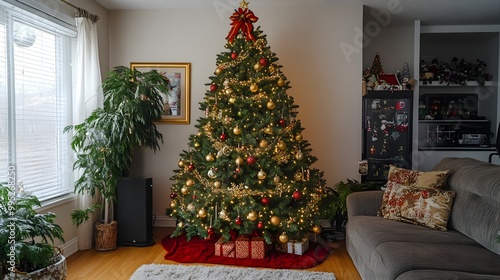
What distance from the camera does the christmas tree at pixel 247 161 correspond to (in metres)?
3.64

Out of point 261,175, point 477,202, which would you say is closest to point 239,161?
point 261,175

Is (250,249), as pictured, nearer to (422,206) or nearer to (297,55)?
(422,206)

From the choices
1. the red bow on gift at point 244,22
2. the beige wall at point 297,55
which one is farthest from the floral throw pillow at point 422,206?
the red bow on gift at point 244,22

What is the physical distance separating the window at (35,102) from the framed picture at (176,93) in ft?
3.62

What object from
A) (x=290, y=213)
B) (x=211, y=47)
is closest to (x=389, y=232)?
(x=290, y=213)

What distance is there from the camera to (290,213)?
12.0 ft

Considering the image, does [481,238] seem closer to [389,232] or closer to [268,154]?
[389,232]

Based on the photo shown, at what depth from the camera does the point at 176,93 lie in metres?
4.62

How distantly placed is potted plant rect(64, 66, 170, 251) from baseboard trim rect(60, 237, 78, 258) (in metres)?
0.20

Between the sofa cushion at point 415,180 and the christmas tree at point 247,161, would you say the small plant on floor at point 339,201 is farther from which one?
the sofa cushion at point 415,180

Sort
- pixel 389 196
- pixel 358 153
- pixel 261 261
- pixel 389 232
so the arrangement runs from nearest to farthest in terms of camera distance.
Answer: pixel 389 232 → pixel 389 196 → pixel 261 261 → pixel 358 153

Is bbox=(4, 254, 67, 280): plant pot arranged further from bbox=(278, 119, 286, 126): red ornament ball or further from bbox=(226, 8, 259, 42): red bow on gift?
bbox=(226, 8, 259, 42): red bow on gift

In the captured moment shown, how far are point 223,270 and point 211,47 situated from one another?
2576 millimetres

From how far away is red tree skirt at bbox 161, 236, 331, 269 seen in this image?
11.3 ft
